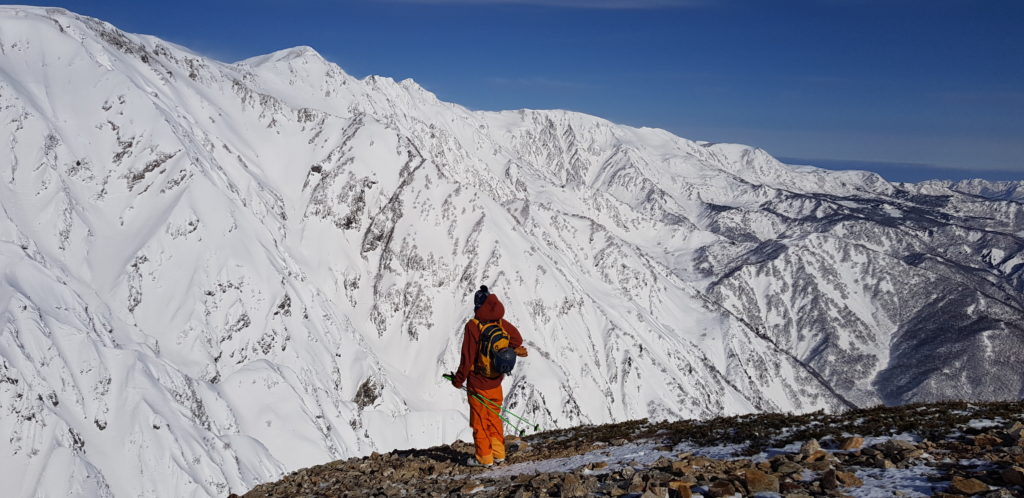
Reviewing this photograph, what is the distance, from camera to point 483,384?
51.8 ft

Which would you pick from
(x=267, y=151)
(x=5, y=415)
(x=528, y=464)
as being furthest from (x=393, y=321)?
(x=528, y=464)

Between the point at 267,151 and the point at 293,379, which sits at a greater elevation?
the point at 267,151

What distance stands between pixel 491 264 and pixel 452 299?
1142 cm

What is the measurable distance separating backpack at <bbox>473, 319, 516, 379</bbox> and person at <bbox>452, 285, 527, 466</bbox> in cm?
10

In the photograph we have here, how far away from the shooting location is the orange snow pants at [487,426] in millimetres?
15852

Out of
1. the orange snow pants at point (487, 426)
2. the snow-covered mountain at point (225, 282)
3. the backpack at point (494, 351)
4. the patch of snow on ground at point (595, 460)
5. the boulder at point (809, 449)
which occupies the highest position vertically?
the snow-covered mountain at point (225, 282)

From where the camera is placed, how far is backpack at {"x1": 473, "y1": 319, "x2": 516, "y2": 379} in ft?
49.7

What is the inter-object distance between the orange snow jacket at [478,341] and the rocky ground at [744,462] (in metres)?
2.05

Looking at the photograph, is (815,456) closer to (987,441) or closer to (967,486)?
(967,486)

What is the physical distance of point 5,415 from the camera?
143 feet

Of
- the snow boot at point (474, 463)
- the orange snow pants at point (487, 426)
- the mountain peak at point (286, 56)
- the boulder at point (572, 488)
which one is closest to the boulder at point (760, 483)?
the boulder at point (572, 488)

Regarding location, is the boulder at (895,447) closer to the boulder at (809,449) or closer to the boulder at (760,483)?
the boulder at (809,449)

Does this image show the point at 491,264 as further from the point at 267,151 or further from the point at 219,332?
the point at 219,332

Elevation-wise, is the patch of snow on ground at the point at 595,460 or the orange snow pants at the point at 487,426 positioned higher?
the orange snow pants at the point at 487,426
